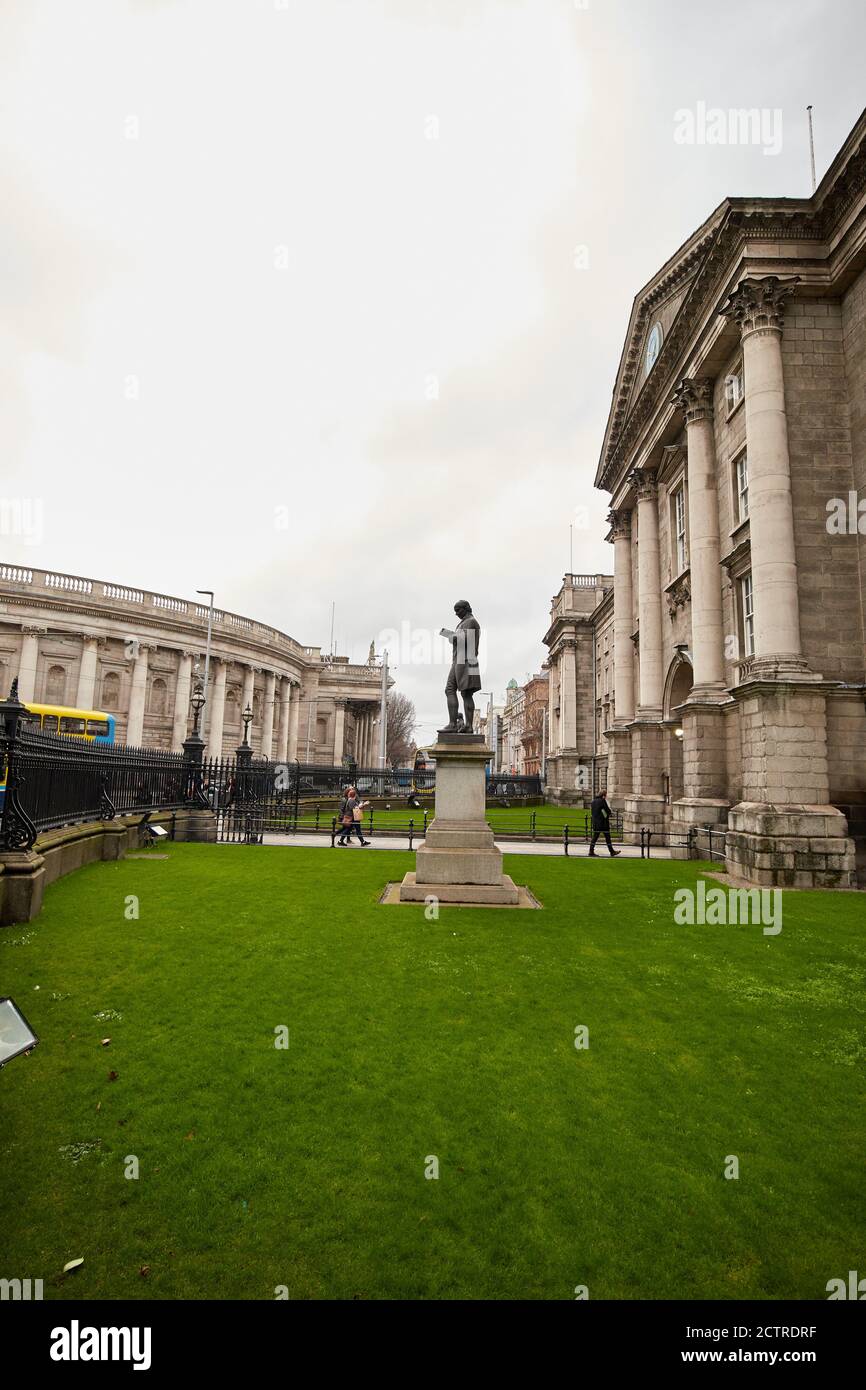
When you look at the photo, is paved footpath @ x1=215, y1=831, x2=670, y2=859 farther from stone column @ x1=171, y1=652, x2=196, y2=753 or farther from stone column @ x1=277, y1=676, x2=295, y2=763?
stone column @ x1=277, y1=676, x2=295, y2=763

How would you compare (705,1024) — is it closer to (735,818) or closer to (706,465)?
(735,818)

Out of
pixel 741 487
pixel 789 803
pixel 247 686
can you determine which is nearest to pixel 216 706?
pixel 247 686

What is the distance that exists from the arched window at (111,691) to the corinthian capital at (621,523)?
3714 cm

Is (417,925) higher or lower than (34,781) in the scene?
lower

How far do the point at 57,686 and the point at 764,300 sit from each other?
47032 millimetres

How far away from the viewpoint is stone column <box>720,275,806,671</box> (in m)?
14.8

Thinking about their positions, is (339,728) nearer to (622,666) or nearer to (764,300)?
(622,666)

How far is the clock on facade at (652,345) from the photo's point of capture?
25.0 m

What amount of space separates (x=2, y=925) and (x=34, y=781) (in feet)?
9.93

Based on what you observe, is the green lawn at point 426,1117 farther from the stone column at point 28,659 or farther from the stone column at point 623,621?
the stone column at point 28,659

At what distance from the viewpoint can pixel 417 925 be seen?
8.73 meters

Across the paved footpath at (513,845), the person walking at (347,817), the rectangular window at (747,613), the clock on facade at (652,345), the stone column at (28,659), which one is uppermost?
the clock on facade at (652,345)

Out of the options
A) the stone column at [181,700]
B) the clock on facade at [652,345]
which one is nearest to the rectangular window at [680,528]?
the clock on facade at [652,345]
